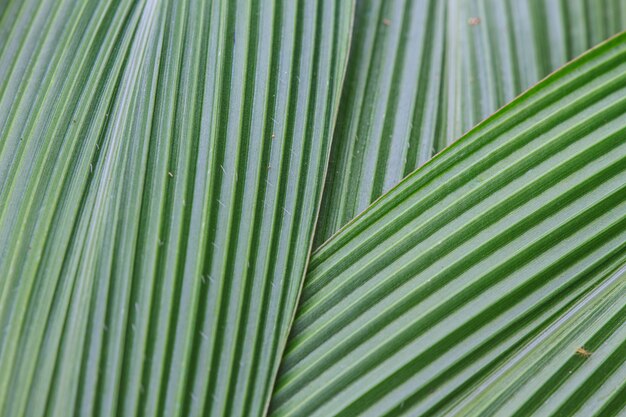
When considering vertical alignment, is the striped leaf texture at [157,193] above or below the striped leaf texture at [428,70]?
below

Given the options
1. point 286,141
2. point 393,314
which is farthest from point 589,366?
point 286,141

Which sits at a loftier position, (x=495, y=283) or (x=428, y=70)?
(x=428, y=70)

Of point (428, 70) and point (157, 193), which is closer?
point (157, 193)

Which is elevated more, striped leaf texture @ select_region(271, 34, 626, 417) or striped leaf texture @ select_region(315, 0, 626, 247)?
striped leaf texture @ select_region(315, 0, 626, 247)

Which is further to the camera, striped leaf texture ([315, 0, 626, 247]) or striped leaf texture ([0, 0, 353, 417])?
striped leaf texture ([315, 0, 626, 247])
